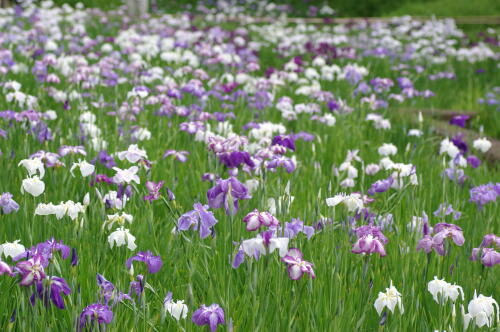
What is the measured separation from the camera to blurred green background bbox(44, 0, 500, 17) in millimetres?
19344

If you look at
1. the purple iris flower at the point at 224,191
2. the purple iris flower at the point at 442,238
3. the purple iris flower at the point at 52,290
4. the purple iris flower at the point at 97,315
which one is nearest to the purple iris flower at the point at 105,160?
the purple iris flower at the point at 224,191

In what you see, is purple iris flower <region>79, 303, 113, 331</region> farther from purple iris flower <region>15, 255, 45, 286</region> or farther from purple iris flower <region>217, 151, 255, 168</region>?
purple iris flower <region>217, 151, 255, 168</region>

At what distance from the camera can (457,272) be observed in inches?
95.6

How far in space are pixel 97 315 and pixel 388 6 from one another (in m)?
21.0

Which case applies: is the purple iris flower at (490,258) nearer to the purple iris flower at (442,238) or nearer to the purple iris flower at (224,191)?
the purple iris flower at (442,238)

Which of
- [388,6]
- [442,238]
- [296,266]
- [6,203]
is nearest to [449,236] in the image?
[442,238]

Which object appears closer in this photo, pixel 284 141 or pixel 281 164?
pixel 281 164

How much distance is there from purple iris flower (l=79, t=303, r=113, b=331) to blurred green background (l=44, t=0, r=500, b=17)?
1796cm

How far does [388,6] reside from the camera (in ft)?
69.4

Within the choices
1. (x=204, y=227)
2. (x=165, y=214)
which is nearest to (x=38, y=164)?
(x=165, y=214)

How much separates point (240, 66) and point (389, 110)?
6.87 feet

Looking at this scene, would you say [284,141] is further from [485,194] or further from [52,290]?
[52,290]

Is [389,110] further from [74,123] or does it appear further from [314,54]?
[74,123]

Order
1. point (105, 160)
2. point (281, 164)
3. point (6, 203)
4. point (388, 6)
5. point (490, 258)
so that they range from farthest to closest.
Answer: point (388, 6) → point (105, 160) → point (281, 164) → point (6, 203) → point (490, 258)
